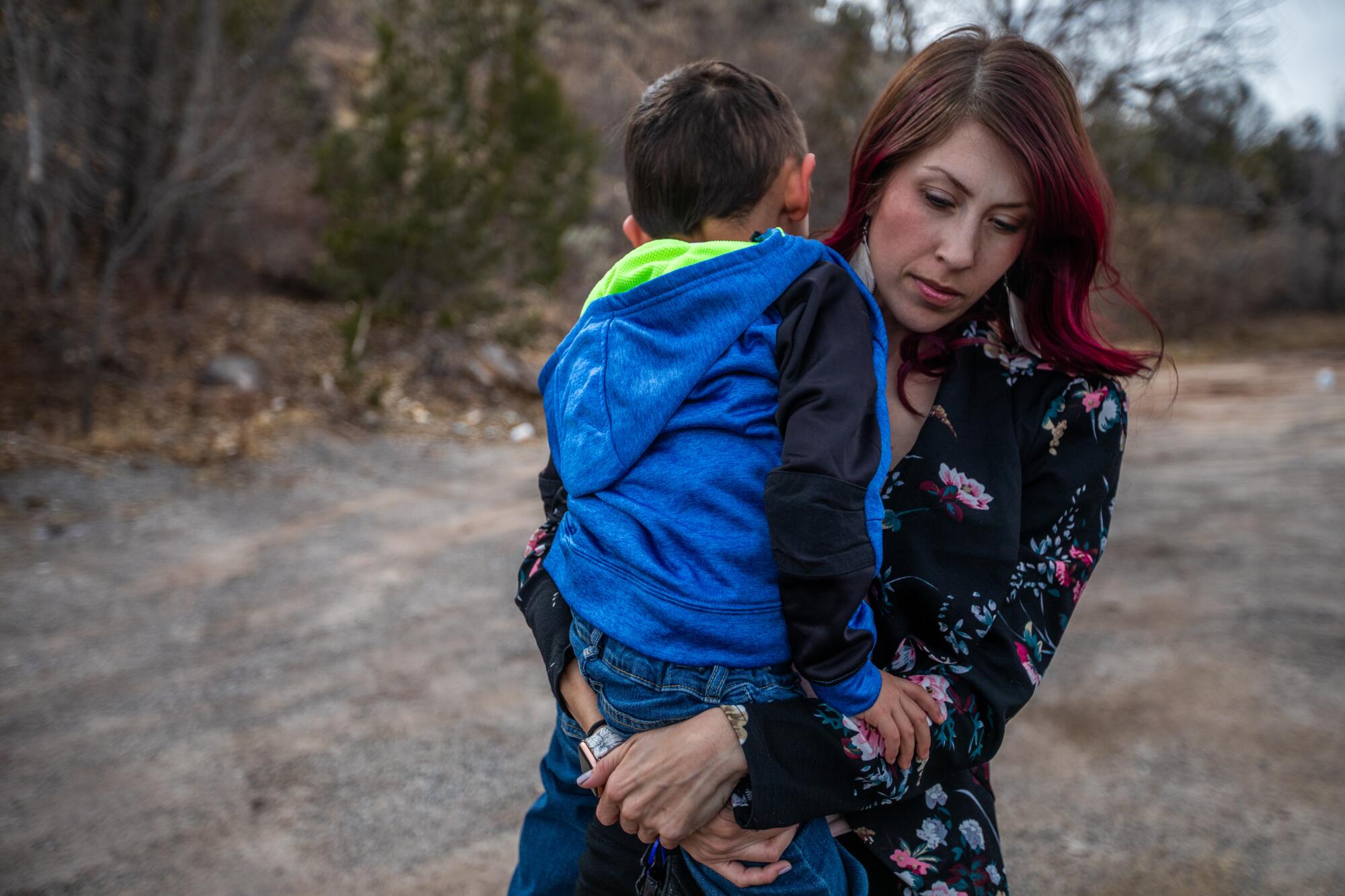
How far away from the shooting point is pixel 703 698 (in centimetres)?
116

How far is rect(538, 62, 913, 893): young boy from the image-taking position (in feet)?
3.53

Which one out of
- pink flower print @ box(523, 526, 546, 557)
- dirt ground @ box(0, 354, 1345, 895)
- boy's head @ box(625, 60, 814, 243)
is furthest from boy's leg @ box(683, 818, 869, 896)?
dirt ground @ box(0, 354, 1345, 895)

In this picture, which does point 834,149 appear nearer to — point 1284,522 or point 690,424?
point 1284,522

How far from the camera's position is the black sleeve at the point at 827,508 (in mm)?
1051

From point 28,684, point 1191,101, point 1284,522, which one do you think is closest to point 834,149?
point 1191,101

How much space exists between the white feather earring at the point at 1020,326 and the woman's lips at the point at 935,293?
0.39 feet

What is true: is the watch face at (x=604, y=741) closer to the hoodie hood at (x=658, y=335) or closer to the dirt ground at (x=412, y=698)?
the hoodie hood at (x=658, y=335)

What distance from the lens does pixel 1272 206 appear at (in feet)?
59.8

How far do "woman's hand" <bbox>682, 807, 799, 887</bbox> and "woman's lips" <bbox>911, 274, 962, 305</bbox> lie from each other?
81 centimetres

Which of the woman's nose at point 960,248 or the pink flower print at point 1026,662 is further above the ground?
the woman's nose at point 960,248

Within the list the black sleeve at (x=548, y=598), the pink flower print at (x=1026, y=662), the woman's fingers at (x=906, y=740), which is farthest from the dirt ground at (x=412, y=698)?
the woman's fingers at (x=906, y=740)

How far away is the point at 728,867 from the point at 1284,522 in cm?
541

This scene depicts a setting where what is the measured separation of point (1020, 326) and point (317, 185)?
933cm

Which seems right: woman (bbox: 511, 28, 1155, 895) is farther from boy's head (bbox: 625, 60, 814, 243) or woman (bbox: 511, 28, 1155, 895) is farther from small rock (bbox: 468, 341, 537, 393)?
small rock (bbox: 468, 341, 537, 393)
